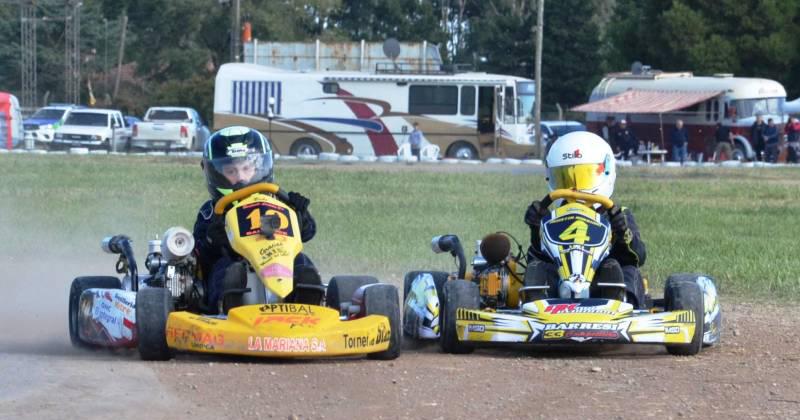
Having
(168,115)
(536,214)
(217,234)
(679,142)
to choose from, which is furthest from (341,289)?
(168,115)

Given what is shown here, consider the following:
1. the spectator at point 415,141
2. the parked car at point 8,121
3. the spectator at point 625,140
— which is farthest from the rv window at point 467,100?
the parked car at point 8,121

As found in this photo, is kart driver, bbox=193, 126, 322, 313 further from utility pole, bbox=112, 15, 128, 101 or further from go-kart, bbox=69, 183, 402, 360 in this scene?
utility pole, bbox=112, 15, 128, 101

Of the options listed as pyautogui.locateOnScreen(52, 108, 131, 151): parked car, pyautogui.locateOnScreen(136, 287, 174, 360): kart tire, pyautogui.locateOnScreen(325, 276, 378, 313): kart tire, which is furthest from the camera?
pyautogui.locateOnScreen(52, 108, 131, 151): parked car

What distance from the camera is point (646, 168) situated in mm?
33625

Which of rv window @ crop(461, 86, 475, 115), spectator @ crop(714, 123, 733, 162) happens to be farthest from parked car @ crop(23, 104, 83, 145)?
spectator @ crop(714, 123, 733, 162)

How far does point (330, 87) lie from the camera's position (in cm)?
4200

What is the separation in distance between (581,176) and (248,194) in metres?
1.86

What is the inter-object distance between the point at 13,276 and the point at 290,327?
5.82 m

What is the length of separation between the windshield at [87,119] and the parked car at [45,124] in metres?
0.26

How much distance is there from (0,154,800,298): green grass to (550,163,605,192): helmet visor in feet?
11.2

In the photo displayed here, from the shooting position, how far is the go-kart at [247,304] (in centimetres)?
721

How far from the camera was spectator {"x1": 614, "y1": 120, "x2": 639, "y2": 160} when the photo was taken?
39844mm

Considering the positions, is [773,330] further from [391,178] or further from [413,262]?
[391,178]

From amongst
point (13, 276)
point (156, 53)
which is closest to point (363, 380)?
point (13, 276)
